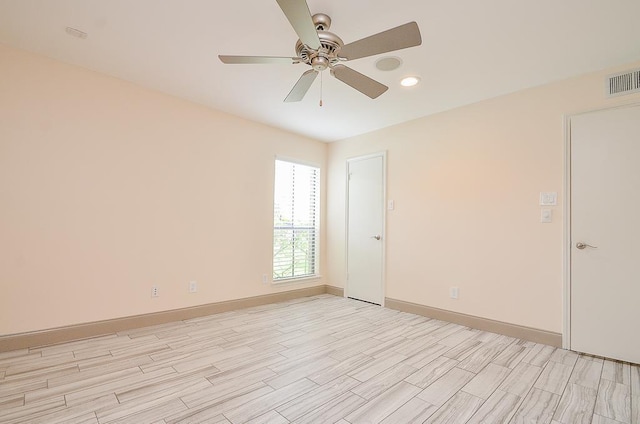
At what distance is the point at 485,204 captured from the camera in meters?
3.43

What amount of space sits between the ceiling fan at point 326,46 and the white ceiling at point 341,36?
261mm

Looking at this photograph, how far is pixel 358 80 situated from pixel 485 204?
7.23 ft

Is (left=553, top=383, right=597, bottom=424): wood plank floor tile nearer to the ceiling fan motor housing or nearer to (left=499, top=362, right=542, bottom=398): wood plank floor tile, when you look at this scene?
(left=499, top=362, right=542, bottom=398): wood plank floor tile

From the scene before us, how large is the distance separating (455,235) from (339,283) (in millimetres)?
2101

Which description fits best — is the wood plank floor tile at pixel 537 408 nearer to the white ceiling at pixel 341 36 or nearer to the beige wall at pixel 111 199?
the white ceiling at pixel 341 36

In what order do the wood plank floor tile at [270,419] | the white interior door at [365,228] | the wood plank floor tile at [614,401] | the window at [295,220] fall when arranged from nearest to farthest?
the wood plank floor tile at [270,419] < the wood plank floor tile at [614,401] < the white interior door at [365,228] < the window at [295,220]

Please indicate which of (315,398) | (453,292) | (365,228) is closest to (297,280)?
(365,228)

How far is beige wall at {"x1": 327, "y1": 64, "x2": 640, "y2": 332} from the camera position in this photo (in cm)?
296

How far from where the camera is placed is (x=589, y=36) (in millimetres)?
2273

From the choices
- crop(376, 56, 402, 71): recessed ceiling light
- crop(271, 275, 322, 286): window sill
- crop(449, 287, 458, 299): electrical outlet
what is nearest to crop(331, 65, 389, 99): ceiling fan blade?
crop(376, 56, 402, 71): recessed ceiling light

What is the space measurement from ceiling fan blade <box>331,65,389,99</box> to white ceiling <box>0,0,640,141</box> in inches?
13.8

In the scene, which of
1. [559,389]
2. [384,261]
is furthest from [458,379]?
[384,261]

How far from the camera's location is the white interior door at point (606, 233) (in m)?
2.55

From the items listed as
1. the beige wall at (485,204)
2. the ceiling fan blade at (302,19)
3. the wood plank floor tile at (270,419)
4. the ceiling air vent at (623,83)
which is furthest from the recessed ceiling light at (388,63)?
the wood plank floor tile at (270,419)
